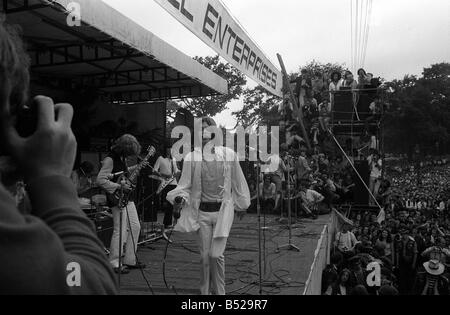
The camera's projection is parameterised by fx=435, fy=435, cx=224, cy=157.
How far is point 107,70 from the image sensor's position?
37.0 feet

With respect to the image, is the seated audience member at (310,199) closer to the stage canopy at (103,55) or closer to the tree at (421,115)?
the stage canopy at (103,55)

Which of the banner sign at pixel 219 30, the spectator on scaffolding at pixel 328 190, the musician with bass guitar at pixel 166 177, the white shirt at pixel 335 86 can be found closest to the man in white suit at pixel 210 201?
the banner sign at pixel 219 30

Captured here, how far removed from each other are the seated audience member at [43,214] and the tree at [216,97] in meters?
26.1

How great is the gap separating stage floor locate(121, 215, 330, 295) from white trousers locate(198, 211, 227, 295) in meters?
0.44

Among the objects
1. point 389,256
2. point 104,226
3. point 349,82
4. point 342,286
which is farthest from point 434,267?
point 349,82

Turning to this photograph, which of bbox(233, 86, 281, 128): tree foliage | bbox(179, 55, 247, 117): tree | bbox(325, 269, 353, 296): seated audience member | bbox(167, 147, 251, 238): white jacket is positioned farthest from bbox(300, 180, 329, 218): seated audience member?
bbox(233, 86, 281, 128): tree foliage

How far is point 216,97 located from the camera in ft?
92.0

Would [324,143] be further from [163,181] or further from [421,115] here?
[421,115]

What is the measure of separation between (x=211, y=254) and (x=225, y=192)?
689mm

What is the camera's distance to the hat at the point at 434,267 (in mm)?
9680

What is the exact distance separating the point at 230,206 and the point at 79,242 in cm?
387

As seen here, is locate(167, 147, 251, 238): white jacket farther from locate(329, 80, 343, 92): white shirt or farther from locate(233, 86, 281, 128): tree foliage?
locate(233, 86, 281, 128): tree foliage

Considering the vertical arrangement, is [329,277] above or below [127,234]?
below

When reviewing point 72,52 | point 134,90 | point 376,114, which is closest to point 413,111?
point 376,114
